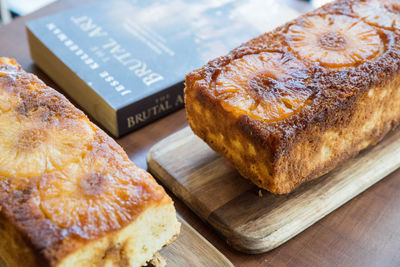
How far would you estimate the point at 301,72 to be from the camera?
4.26 feet

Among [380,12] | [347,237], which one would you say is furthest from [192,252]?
[380,12]

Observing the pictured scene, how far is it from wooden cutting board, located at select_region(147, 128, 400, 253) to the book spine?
136mm

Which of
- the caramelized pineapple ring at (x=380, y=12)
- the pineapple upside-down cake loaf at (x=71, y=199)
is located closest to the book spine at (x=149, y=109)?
the pineapple upside-down cake loaf at (x=71, y=199)

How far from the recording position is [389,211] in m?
1.37

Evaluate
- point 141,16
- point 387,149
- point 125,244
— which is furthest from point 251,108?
point 141,16

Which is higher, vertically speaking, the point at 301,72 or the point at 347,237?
the point at 301,72

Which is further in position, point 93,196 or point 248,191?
point 248,191

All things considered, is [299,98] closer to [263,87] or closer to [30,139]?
[263,87]

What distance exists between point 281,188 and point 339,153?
244 millimetres

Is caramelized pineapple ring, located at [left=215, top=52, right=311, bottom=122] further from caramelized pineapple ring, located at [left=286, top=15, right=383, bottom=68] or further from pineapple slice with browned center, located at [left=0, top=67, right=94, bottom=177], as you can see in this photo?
pineapple slice with browned center, located at [left=0, top=67, right=94, bottom=177]

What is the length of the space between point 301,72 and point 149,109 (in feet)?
1.78

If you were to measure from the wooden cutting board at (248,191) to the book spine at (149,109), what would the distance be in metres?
0.14

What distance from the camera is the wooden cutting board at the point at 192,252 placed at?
1165 millimetres

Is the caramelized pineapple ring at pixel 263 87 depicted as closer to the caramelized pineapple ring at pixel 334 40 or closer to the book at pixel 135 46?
the caramelized pineapple ring at pixel 334 40
